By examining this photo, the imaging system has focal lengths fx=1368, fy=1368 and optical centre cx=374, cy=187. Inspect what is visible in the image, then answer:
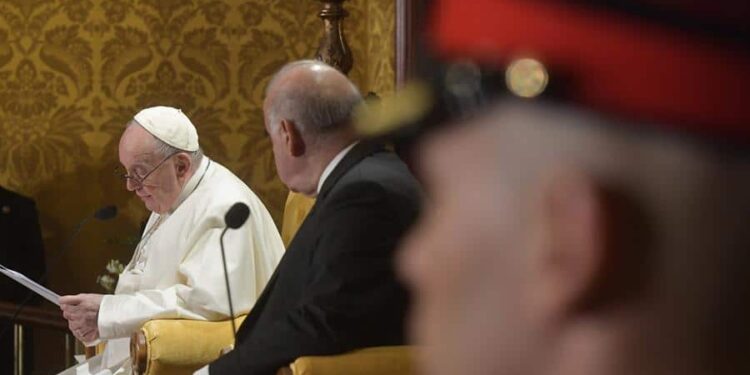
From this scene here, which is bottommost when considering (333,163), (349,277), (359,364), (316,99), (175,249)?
(175,249)

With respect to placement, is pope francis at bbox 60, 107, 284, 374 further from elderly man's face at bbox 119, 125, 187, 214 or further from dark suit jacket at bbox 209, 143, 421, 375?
dark suit jacket at bbox 209, 143, 421, 375

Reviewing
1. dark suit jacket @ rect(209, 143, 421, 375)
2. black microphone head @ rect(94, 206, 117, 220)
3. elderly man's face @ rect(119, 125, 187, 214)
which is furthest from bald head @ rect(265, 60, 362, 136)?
elderly man's face @ rect(119, 125, 187, 214)

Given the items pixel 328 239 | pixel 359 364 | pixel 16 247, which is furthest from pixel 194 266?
pixel 16 247

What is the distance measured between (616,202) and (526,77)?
0.05 meters

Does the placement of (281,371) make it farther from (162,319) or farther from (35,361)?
(35,361)

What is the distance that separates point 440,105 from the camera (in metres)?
0.50

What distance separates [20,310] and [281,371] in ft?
5.11

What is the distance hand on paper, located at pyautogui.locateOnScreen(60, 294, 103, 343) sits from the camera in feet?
11.9

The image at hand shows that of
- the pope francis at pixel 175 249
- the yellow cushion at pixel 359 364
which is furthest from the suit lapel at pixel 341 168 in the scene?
the pope francis at pixel 175 249

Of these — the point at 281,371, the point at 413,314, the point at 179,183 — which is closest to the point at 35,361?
the point at 179,183

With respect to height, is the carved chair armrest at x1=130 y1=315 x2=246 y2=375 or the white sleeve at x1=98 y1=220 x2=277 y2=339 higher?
the white sleeve at x1=98 y1=220 x2=277 y2=339

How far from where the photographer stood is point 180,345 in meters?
3.43

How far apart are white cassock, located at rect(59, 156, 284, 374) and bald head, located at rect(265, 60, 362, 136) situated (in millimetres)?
612

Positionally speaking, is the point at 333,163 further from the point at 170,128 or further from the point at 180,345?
the point at 170,128
